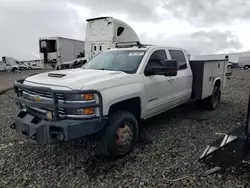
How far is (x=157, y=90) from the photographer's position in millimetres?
4418

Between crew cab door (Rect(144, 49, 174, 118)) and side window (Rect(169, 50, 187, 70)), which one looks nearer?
crew cab door (Rect(144, 49, 174, 118))

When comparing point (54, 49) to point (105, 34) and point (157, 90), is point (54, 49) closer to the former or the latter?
point (105, 34)

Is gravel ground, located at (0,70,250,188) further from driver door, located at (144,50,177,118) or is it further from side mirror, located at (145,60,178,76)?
side mirror, located at (145,60,178,76)

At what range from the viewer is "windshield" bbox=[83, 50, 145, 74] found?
421cm

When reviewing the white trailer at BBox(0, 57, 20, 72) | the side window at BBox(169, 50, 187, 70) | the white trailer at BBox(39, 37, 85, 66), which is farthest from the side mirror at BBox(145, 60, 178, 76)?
the white trailer at BBox(0, 57, 20, 72)

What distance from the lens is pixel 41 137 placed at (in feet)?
10.2

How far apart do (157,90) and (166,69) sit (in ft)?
2.00

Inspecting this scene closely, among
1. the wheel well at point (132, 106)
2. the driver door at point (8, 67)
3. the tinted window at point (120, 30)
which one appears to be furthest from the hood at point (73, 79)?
the driver door at point (8, 67)

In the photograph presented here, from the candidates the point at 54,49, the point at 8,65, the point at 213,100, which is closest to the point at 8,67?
the point at 8,65

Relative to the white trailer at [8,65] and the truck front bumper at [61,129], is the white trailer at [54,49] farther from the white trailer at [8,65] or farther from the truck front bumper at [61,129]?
the white trailer at [8,65]

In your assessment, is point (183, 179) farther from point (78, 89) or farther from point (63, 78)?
point (63, 78)

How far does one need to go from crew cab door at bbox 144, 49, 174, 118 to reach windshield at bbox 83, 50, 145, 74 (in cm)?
25

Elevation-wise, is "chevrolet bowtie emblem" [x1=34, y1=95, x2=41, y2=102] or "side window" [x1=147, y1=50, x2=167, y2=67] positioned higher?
"side window" [x1=147, y1=50, x2=167, y2=67]

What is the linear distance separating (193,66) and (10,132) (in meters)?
4.59
